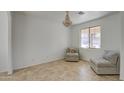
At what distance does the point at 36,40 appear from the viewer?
443 cm

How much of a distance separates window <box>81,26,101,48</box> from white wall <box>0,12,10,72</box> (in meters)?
3.55

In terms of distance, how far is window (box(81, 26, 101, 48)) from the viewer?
185 inches

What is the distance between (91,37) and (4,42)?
12.2 ft

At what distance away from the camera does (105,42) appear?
4.29m

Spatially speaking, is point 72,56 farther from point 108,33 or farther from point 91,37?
point 108,33

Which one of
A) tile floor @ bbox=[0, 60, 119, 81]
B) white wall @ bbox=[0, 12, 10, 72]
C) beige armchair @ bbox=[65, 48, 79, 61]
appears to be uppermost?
white wall @ bbox=[0, 12, 10, 72]

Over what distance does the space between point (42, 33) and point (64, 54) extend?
1703 mm

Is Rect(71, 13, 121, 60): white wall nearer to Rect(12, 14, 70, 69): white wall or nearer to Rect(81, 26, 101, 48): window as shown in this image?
Rect(81, 26, 101, 48): window

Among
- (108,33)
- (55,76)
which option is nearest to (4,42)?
(55,76)

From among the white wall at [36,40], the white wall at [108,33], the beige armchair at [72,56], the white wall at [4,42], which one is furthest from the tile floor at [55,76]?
the beige armchair at [72,56]

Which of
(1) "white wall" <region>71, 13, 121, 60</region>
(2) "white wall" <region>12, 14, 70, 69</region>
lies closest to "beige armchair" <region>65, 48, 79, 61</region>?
(1) "white wall" <region>71, 13, 121, 60</region>

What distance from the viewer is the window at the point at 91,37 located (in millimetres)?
4697
